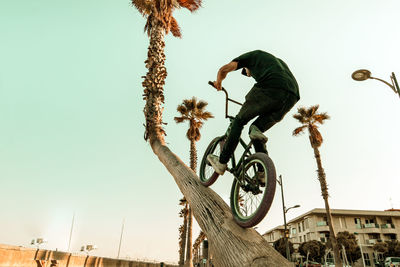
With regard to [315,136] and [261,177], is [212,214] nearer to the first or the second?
[261,177]

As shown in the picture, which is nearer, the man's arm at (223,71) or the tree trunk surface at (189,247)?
the man's arm at (223,71)

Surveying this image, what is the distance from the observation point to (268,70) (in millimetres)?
2770

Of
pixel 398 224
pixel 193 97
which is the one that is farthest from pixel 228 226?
pixel 398 224

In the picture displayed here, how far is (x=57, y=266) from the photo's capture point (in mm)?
15000

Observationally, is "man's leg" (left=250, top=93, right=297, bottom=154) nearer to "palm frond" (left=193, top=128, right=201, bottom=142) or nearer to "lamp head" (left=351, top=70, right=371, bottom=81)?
"lamp head" (left=351, top=70, right=371, bottom=81)

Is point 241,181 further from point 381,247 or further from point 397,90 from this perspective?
point 381,247

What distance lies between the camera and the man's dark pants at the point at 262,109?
9.09 feet

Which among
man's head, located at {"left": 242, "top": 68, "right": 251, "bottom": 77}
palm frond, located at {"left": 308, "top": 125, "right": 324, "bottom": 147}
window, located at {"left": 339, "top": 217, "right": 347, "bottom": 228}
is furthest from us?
window, located at {"left": 339, "top": 217, "right": 347, "bottom": 228}

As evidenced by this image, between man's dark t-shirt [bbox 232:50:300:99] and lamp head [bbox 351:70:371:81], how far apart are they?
7.58 metres

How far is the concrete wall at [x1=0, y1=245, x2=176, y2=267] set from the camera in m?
11.4

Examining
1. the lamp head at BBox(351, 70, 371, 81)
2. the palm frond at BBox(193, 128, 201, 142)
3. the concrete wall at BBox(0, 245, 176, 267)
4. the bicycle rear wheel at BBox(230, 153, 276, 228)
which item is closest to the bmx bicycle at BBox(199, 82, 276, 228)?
the bicycle rear wheel at BBox(230, 153, 276, 228)

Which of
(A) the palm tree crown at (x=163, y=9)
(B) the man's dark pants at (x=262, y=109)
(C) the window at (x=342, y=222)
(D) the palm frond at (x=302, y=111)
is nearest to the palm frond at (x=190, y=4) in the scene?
(A) the palm tree crown at (x=163, y=9)

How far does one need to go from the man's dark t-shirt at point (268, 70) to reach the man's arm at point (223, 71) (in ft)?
0.18

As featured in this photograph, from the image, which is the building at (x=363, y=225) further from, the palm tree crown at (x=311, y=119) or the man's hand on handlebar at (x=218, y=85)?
the man's hand on handlebar at (x=218, y=85)
